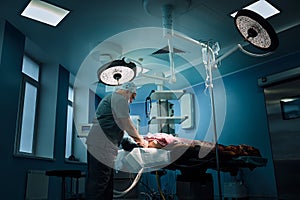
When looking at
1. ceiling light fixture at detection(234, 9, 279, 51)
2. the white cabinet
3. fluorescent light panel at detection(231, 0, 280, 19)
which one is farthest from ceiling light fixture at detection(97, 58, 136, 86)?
the white cabinet

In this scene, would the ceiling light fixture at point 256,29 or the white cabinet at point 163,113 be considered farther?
the white cabinet at point 163,113

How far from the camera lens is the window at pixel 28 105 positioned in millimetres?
3316

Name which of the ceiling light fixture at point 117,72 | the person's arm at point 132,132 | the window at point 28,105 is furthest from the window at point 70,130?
the person's arm at point 132,132

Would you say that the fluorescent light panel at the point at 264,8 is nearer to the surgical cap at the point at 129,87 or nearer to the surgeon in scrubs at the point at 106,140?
the surgical cap at the point at 129,87

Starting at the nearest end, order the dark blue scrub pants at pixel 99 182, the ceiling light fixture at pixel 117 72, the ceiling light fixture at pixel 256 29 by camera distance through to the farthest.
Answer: the ceiling light fixture at pixel 256 29 < the dark blue scrub pants at pixel 99 182 < the ceiling light fixture at pixel 117 72

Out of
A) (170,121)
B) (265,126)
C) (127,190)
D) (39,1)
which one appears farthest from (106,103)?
(265,126)

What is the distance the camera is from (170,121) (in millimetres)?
3992

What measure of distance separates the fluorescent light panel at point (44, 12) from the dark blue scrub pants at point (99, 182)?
145 centimetres

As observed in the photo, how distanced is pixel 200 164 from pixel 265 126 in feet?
5.75

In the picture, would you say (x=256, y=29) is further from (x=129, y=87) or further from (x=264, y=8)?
(x=264, y=8)

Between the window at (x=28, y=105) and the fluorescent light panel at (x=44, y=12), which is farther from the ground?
the fluorescent light panel at (x=44, y=12)

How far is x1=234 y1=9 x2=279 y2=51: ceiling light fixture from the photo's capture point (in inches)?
57.4

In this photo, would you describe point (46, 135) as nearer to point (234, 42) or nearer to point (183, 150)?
point (183, 150)

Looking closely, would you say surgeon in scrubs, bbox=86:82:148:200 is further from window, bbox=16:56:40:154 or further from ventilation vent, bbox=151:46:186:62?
window, bbox=16:56:40:154
